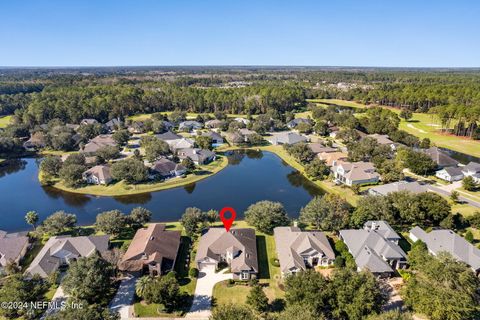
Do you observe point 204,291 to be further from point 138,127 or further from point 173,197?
point 138,127

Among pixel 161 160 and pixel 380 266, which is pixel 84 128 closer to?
pixel 161 160

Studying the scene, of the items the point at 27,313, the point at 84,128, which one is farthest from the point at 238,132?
the point at 27,313

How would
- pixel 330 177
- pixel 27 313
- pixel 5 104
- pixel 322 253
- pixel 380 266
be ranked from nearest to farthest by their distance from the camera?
pixel 27 313, pixel 380 266, pixel 322 253, pixel 330 177, pixel 5 104

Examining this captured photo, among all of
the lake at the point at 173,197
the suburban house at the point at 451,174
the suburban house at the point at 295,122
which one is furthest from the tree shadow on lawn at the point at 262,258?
the suburban house at the point at 295,122

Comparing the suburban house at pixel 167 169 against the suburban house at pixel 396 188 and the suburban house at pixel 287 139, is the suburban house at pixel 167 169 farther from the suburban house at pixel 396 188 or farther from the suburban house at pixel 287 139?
the suburban house at pixel 396 188

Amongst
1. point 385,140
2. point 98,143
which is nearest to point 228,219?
point 385,140

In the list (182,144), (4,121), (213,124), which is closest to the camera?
(182,144)
